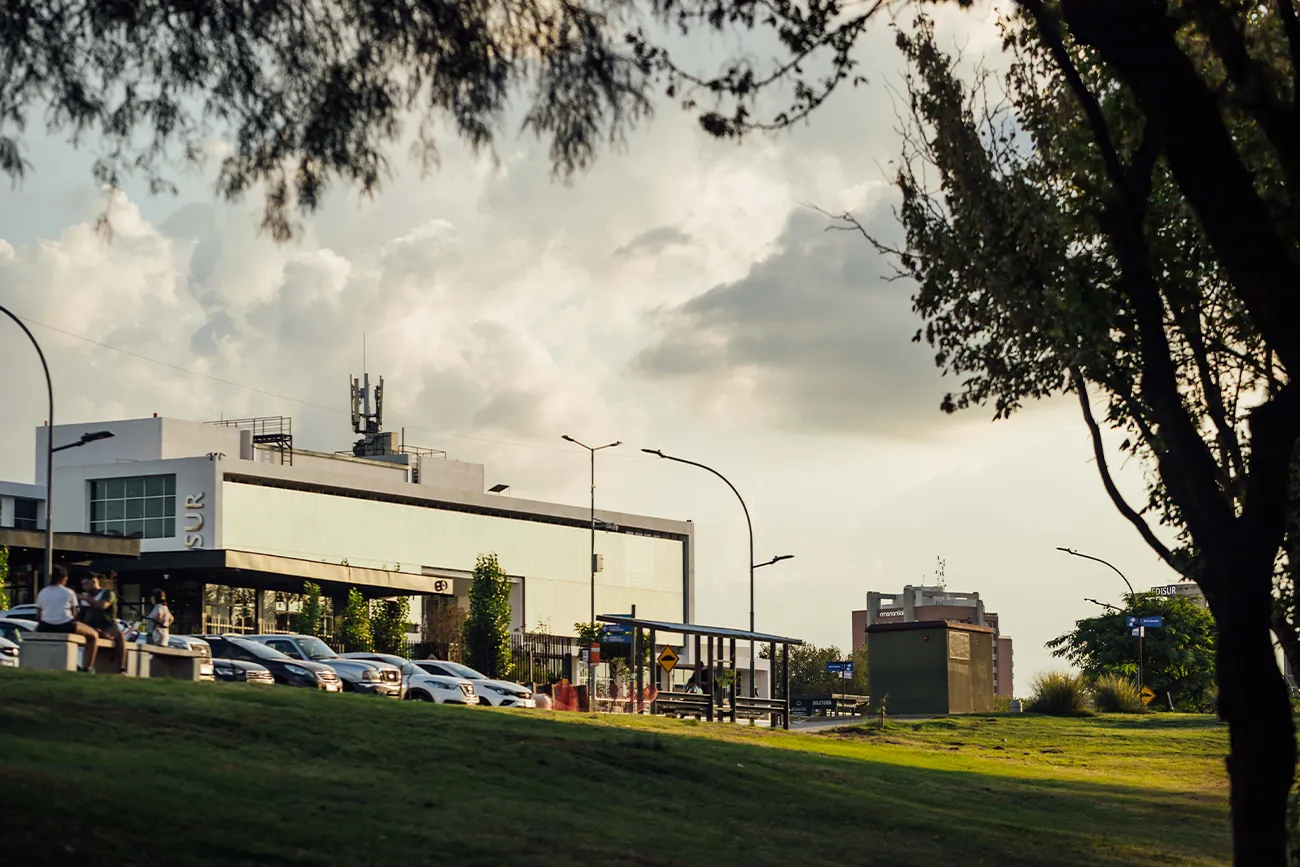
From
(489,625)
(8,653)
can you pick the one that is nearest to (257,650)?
(8,653)

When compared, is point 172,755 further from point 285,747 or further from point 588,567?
point 588,567

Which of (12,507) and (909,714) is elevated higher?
(12,507)

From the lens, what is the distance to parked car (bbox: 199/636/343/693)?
38.4 meters

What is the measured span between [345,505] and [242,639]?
6122 centimetres

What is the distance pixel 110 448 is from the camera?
320ft

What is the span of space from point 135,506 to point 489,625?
73.0ft

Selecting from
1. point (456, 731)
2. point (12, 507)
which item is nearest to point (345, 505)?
point (12, 507)

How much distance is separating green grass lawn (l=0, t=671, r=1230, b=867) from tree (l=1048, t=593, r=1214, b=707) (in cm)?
4942

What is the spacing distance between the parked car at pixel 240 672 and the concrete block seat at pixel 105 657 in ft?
30.5

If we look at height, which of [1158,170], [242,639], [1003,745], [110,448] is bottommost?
[1003,745]

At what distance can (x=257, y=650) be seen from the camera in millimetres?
39812

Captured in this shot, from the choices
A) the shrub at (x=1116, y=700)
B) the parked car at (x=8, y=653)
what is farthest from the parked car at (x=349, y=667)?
the shrub at (x=1116, y=700)

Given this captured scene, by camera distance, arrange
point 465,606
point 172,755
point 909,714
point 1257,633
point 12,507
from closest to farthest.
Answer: point 1257,633
point 172,755
point 909,714
point 12,507
point 465,606

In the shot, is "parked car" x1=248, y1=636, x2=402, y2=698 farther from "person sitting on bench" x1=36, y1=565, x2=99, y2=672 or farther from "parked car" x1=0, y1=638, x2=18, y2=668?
"person sitting on bench" x1=36, y1=565, x2=99, y2=672
